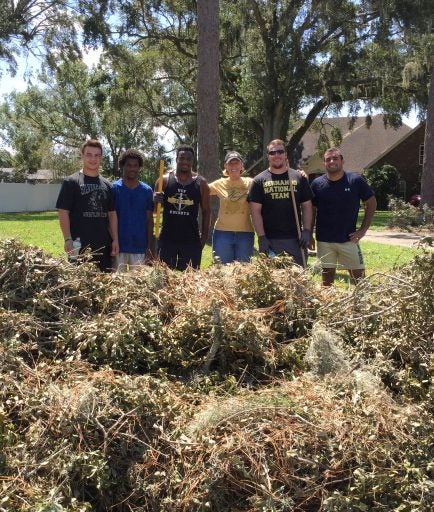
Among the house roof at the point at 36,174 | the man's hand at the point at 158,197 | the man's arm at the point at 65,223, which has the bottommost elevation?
the man's arm at the point at 65,223

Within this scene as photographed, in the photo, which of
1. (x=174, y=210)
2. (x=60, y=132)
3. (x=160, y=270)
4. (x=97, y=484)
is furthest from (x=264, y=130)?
(x=60, y=132)

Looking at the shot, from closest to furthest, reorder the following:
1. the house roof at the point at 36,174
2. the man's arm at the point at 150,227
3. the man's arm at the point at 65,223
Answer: the man's arm at the point at 65,223 < the man's arm at the point at 150,227 < the house roof at the point at 36,174

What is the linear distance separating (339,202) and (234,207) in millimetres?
1039

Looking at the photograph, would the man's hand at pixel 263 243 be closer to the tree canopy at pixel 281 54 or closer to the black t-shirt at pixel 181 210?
the black t-shirt at pixel 181 210

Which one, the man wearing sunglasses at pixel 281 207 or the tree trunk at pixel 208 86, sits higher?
the tree trunk at pixel 208 86

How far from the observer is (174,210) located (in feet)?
20.0

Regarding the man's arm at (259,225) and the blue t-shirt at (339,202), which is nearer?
the man's arm at (259,225)

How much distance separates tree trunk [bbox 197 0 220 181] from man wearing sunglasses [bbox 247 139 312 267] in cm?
535

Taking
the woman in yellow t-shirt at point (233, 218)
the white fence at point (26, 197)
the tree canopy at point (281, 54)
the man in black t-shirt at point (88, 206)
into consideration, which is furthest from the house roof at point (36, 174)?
the man in black t-shirt at point (88, 206)

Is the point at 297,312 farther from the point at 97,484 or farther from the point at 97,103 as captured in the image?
the point at 97,103

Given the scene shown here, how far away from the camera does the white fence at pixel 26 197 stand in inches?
1365

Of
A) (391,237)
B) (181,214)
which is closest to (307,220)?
(181,214)

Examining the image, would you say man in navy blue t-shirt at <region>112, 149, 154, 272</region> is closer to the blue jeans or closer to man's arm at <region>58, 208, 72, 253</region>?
man's arm at <region>58, 208, 72, 253</region>

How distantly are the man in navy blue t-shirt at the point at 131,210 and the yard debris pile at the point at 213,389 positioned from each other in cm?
168
